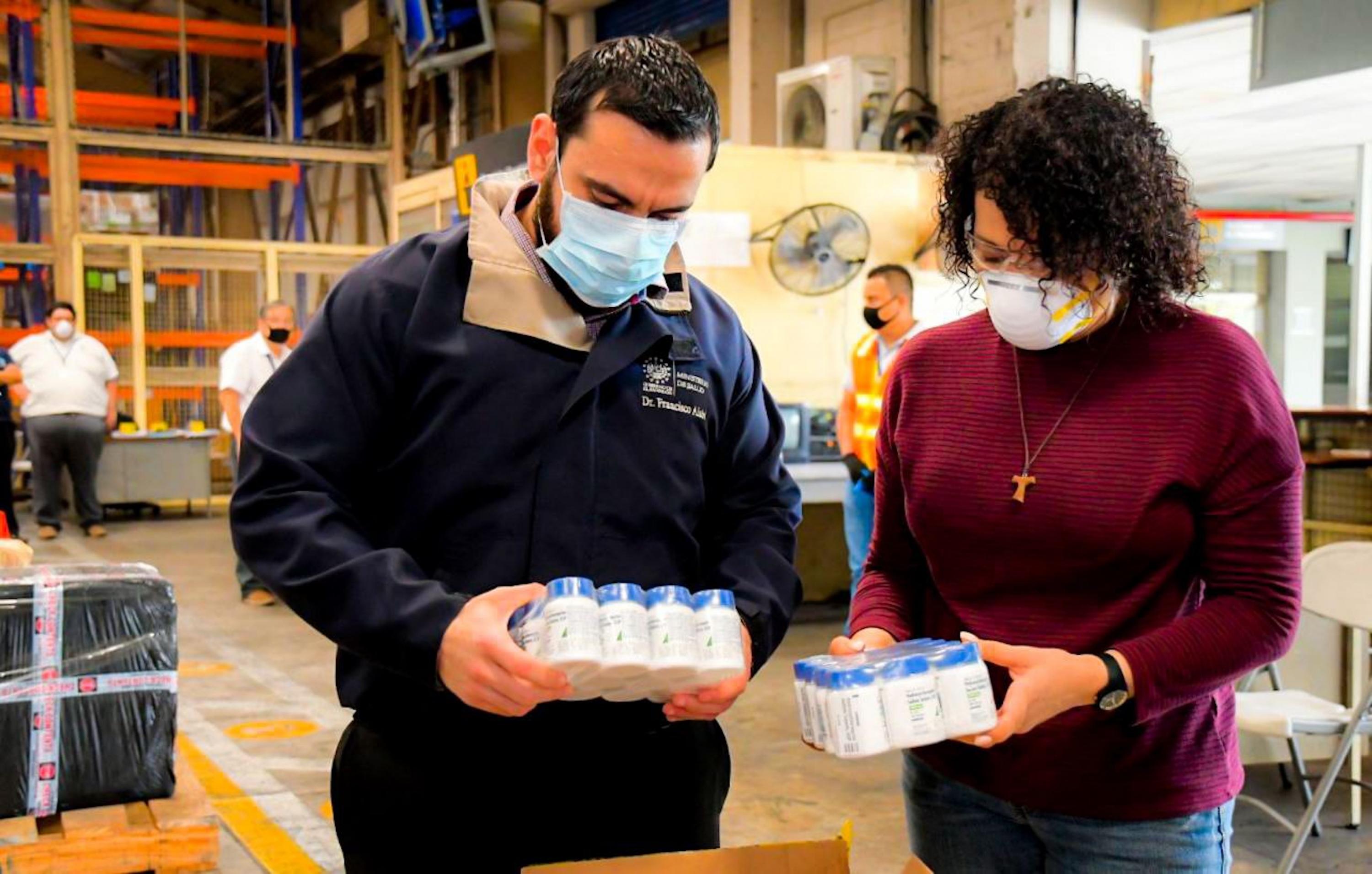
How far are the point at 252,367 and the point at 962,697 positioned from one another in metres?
6.47

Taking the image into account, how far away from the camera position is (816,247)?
7020mm

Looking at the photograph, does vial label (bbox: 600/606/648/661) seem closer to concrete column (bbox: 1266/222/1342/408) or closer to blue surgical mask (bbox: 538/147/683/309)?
blue surgical mask (bbox: 538/147/683/309)

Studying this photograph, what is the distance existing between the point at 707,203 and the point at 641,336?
5436mm

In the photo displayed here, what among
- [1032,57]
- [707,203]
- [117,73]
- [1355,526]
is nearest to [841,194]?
[707,203]

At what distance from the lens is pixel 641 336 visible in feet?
4.99

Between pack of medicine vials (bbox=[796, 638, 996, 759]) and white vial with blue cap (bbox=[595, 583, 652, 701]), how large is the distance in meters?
0.20

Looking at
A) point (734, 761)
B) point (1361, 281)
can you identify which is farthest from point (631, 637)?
point (1361, 281)

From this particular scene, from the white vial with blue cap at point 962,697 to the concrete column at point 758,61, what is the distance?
8090mm

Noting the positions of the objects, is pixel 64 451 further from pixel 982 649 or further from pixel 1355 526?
pixel 982 649

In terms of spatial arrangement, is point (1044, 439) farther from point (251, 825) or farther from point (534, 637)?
point (251, 825)

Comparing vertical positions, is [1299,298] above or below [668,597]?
above

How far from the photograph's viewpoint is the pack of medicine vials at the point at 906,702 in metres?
1.30

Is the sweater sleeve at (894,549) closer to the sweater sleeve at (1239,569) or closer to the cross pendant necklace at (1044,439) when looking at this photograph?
the cross pendant necklace at (1044,439)

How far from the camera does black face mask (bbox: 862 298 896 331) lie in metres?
5.80
